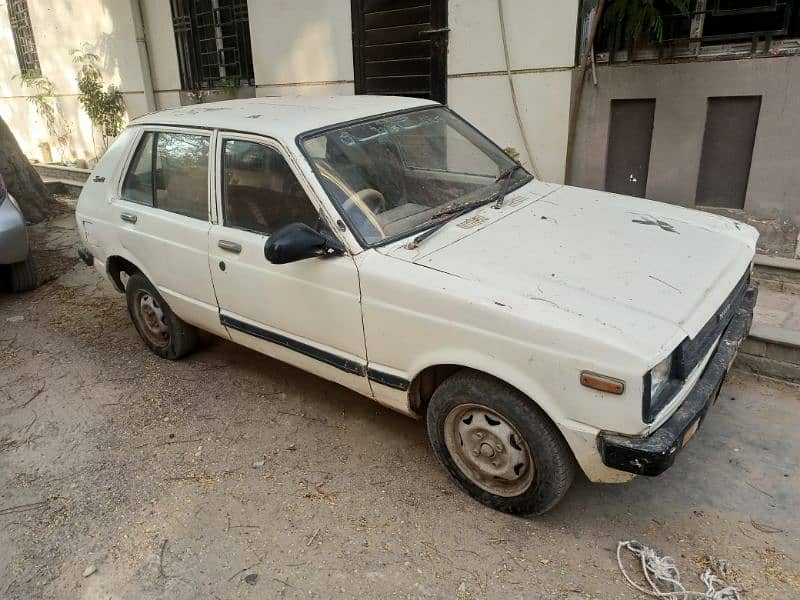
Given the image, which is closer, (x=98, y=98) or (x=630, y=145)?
(x=630, y=145)

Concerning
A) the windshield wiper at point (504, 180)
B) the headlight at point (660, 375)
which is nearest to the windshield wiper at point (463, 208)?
the windshield wiper at point (504, 180)

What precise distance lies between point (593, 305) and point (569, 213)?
106cm

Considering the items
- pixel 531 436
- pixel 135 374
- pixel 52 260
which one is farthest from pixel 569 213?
pixel 52 260

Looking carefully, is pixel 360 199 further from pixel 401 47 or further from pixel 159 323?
pixel 401 47

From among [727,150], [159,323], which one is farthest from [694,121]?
[159,323]

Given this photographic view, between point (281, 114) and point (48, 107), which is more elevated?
point (281, 114)

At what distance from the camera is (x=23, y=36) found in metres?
12.7

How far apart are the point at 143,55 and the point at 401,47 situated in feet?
17.2

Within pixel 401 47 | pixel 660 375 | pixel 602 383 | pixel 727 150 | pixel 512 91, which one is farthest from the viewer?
pixel 401 47

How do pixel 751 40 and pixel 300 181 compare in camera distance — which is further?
pixel 751 40

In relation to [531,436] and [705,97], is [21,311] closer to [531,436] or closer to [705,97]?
[531,436]

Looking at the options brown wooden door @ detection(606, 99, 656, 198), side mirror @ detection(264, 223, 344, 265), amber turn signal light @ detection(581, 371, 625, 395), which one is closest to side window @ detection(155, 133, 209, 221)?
side mirror @ detection(264, 223, 344, 265)

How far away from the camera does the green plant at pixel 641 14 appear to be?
484cm

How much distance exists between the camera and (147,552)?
9.15ft
